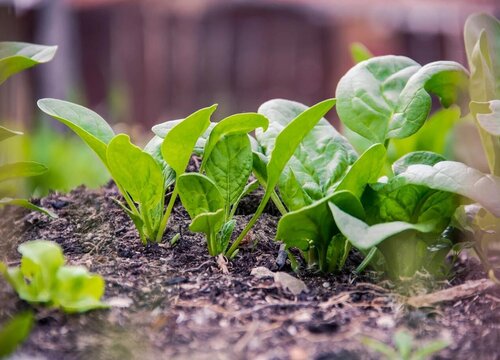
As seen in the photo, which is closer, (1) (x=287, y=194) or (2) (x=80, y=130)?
(2) (x=80, y=130)

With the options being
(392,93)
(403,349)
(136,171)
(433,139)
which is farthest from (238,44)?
(403,349)

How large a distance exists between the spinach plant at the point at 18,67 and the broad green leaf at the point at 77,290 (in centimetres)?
39

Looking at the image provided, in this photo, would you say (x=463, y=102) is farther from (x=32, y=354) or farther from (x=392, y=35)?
(x=392, y=35)

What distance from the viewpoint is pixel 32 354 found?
105cm

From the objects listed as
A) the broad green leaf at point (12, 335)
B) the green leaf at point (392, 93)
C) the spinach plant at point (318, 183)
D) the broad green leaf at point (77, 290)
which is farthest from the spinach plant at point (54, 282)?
the green leaf at point (392, 93)

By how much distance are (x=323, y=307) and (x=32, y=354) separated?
21.8 inches

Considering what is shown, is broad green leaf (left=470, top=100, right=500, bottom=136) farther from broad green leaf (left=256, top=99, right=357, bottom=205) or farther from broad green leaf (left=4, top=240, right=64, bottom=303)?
broad green leaf (left=4, top=240, right=64, bottom=303)

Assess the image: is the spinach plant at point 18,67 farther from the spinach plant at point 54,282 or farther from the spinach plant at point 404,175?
the spinach plant at point 404,175

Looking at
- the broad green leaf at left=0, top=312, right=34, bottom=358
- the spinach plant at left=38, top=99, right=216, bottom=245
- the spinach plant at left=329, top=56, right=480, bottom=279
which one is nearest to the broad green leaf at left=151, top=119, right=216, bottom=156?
the spinach plant at left=38, top=99, right=216, bottom=245

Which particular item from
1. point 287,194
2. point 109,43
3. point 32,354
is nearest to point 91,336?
point 32,354

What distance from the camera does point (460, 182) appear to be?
4.33ft

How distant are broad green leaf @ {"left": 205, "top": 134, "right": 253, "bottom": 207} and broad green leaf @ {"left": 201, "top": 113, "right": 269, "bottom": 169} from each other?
0.6 inches

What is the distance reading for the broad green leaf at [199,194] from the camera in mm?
1452

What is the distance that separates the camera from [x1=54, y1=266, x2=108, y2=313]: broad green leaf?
1.13 meters
